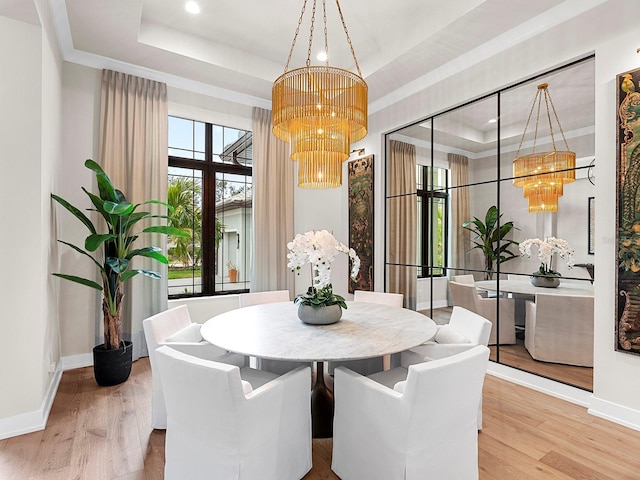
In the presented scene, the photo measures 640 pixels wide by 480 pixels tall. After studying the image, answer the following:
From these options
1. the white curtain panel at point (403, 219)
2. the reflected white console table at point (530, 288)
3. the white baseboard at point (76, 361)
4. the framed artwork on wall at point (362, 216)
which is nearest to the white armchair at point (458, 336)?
the reflected white console table at point (530, 288)

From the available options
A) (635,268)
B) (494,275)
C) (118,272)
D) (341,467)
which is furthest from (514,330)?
(118,272)

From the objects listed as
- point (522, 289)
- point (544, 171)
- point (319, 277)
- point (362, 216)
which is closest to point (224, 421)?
point (319, 277)

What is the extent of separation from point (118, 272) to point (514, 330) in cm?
358

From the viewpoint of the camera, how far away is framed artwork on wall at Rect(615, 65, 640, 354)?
2.33 metres

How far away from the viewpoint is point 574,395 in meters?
2.71

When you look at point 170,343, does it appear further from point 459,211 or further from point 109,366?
point 459,211

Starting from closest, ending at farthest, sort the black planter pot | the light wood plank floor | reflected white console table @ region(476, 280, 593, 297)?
the light wood plank floor < reflected white console table @ region(476, 280, 593, 297) < the black planter pot

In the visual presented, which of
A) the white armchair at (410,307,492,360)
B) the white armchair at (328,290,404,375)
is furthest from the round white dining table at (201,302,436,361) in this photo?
the white armchair at (328,290,404,375)

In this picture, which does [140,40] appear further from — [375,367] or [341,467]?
[341,467]

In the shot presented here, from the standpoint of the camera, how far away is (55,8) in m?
2.78

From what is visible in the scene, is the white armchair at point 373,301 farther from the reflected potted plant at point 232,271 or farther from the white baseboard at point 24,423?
the white baseboard at point 24,423

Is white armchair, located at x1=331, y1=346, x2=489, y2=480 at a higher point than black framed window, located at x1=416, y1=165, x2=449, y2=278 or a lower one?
lower

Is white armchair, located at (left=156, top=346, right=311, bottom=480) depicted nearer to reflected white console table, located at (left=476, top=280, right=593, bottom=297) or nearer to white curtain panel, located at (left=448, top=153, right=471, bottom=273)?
reflected white console table, located at (left=476, top=280, right=593, bottom=297)

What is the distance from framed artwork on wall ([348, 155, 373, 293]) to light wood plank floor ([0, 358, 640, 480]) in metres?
2.17
